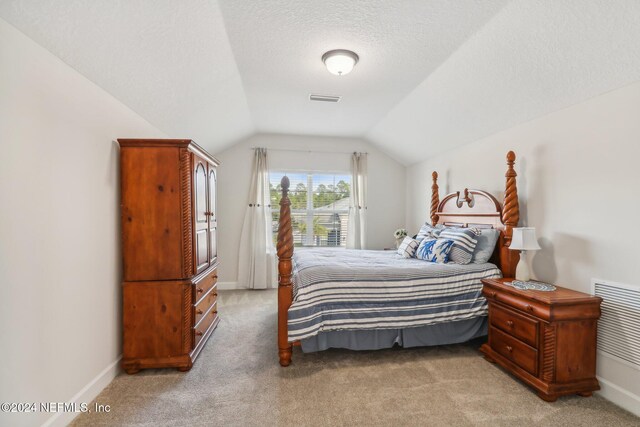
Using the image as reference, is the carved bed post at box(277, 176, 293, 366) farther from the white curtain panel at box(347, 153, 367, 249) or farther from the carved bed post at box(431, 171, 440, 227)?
the white curtain panel at box(347, 153, 367, 249)

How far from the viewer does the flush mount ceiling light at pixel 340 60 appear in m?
2.44

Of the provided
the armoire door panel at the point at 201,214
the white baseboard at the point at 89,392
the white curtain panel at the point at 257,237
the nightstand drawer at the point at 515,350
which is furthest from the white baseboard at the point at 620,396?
the white curtain panel at the point at 257,237

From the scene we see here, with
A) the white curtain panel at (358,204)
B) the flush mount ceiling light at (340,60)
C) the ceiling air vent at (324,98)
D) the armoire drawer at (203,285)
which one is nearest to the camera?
the flush mount ceiling light at (340,60)

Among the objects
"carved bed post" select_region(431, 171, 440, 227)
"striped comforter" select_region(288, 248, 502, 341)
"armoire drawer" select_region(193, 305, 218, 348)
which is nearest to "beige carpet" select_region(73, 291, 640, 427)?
"armoire drawer" select_region(193, 305, 218, 348)

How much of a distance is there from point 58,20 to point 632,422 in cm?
392

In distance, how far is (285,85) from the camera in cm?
317

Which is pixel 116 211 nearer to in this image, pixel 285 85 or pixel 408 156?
pixel 285 85

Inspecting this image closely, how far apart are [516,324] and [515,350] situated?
19 centimetres

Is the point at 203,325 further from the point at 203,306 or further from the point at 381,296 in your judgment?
the point at 381,296

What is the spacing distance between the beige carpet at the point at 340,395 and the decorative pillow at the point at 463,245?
837mm

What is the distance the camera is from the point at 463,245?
299cm

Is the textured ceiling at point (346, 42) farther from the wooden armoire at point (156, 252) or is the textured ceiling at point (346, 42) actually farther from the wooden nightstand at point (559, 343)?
the wooden nightstand at point (559, 343)

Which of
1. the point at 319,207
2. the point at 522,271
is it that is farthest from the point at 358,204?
the point at 522,271

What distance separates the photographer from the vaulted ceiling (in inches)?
66.7
